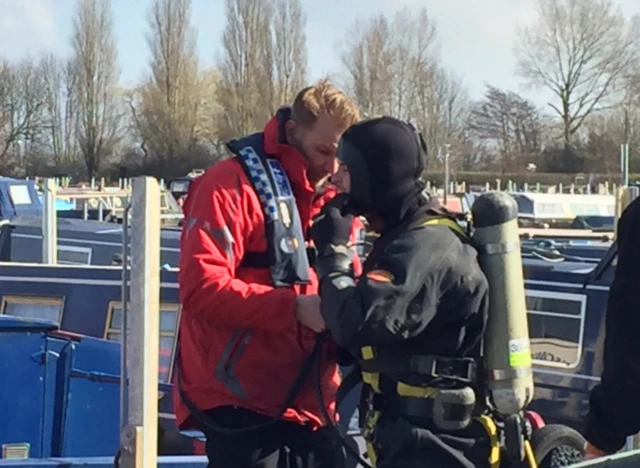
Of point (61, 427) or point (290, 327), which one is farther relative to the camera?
point (61, 427)

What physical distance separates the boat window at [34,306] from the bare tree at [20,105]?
54765 mm

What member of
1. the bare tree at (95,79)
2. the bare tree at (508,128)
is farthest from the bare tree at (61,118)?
the bare tree at (508,128)

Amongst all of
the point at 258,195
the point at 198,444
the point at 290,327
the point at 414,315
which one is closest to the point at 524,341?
the point at 414,315

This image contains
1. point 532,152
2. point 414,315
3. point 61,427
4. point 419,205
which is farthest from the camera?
point 532,152

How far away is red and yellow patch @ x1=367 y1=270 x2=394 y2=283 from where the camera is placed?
2688mm

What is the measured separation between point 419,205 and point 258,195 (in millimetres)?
513

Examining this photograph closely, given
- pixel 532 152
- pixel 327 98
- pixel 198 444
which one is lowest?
pixel 198 444

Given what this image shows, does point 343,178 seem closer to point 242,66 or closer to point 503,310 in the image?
point 503,310

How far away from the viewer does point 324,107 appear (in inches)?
125

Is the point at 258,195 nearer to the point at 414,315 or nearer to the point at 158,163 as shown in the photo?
the point at 414,315

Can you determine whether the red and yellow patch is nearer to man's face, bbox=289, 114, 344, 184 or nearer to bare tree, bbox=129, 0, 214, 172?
man's face, bbox=289, 114, 344, 184

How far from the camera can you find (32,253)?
11406mm

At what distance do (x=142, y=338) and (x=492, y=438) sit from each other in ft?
3.27

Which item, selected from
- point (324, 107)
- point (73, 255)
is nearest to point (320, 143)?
point (324, 107)
